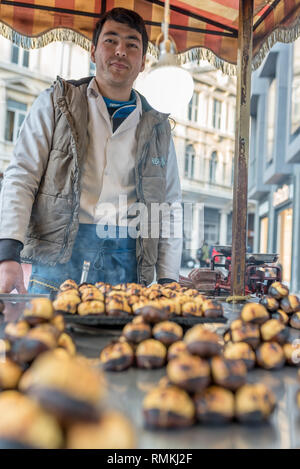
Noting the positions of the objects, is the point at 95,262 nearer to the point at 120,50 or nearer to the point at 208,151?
the point at 120,50

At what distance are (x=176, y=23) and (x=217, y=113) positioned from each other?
22602 millimetres

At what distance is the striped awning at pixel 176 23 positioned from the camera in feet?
9.00

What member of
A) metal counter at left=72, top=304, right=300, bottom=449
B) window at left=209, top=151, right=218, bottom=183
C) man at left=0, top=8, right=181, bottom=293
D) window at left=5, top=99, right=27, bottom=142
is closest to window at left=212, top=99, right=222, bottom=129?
window at left=209, top=151, right=218, bottom=183

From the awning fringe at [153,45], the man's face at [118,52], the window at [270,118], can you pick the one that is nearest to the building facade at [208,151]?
the window at [270,118]

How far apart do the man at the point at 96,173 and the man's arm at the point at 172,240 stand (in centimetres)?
1

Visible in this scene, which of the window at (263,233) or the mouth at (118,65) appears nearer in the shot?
the mouth at (118,65)

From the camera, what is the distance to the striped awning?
108 inches

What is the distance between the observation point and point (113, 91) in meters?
2.49

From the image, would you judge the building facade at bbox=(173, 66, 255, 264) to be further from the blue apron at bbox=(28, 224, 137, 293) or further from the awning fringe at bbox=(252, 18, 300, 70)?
the blue apron at bbox=(28, 224, 137, 293)

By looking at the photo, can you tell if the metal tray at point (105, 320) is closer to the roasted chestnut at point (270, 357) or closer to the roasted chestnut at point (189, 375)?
the roasted chestnut at point (270, 357)

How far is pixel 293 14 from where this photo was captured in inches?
97.3

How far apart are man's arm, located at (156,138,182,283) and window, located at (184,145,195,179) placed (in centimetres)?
2117

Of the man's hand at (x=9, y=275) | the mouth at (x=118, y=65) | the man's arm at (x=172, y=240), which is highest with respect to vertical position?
the mouth at (x=118, y=65)
